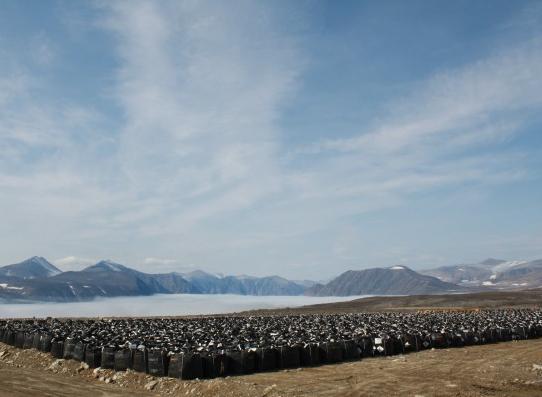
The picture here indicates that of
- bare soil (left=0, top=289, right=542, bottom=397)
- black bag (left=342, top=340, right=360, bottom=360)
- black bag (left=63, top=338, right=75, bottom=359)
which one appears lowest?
bare soil (left=0, top=289, right=542, bottom=397)

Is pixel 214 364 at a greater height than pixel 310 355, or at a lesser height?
greater

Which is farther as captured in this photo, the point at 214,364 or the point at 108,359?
the point at 108,359

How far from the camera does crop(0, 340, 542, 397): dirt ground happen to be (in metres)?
15.0

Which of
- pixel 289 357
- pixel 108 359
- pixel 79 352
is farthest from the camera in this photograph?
pixel 79 352

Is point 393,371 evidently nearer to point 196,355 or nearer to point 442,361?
point 442,361

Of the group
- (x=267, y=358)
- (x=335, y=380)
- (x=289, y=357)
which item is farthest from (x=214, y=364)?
(x=335, y=380)

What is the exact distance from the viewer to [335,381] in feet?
53.8

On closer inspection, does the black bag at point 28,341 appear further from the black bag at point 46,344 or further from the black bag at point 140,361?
the black bag at point 140,361

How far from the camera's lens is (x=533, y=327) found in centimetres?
3231

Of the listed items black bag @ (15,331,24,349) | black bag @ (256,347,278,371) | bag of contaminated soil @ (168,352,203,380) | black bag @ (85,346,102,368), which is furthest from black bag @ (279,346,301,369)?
black bag @ (15,331,24,349)

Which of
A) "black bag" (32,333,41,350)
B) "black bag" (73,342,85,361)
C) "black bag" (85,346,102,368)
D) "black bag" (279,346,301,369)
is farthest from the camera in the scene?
"black bag" (32,333,41,350)

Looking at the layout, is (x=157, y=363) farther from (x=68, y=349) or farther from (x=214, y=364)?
(x=68, y=349)

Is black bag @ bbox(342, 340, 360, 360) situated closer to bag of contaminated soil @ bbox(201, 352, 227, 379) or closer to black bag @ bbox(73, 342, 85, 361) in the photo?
bag of contaminated soil @ bbox(201, 352, 227, 379)

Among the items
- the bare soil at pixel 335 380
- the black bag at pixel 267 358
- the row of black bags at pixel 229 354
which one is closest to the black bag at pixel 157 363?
the row of black bags at pixel 229 354
